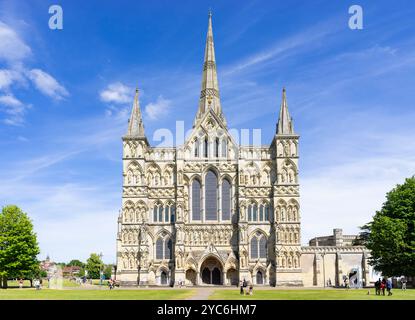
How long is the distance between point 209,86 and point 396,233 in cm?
3868

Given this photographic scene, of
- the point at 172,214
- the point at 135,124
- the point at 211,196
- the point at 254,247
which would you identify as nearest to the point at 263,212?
the point at 254,247

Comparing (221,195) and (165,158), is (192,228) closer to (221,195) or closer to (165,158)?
(221,195)

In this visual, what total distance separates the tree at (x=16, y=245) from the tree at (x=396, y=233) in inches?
1635

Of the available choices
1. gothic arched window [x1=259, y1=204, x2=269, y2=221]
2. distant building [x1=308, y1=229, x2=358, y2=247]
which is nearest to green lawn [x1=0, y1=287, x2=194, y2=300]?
gothic arched window [x1=259, y1=204, x2=269, y2=221]

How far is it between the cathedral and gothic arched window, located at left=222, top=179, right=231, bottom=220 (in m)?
0.14

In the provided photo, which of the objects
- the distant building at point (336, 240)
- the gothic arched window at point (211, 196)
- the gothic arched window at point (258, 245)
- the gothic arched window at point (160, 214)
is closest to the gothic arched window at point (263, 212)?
the gothic arched window at point (258, 245)

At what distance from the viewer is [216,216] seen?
66625mm

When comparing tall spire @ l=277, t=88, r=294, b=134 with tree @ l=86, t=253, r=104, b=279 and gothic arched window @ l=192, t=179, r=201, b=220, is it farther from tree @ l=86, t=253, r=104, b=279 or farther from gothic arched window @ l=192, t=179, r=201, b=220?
tree @ l=86, t=253, r=104, b=279

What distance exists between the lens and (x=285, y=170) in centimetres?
6719

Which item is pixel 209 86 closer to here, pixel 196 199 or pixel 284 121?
pixel 284 121
